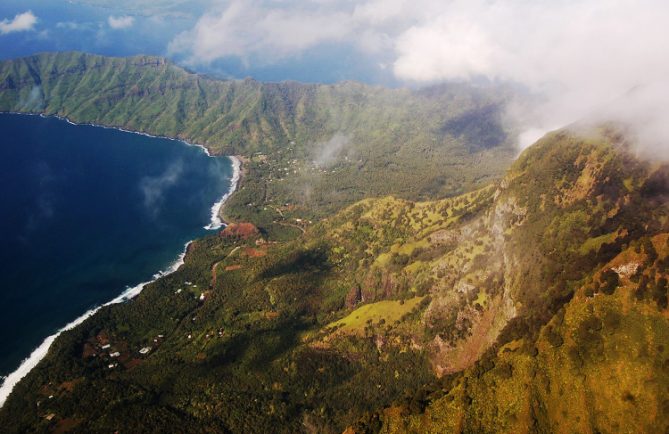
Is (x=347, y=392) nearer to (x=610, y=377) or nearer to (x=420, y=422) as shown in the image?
(x=420, y=422)

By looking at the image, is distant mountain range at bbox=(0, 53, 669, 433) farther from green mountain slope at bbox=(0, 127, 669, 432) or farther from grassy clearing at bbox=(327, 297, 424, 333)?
grassy clearing at bbox=(327, 297, 424, 333)

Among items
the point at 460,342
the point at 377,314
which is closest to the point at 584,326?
the point at 460,342

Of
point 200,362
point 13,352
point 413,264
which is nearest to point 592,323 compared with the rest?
point 413,264

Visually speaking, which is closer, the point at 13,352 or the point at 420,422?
the point at 420,422

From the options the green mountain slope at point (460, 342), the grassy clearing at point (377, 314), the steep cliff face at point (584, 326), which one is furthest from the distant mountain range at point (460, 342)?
the grassy clearing at point (377, 314)

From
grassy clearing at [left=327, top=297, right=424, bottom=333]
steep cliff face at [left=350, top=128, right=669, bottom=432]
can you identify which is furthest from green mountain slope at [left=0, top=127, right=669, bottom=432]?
grassy clearing at [left=327, top=297, right=424, bottom=333]

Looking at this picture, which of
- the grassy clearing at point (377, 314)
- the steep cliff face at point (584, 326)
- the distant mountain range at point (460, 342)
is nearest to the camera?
the steep cliff face at point (584, 326)

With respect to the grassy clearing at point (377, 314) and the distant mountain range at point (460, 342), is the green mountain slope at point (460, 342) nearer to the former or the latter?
the distant mountain range at point (460, 342)

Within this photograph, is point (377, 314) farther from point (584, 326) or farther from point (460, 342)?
point (584, 326)

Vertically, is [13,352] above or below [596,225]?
below
